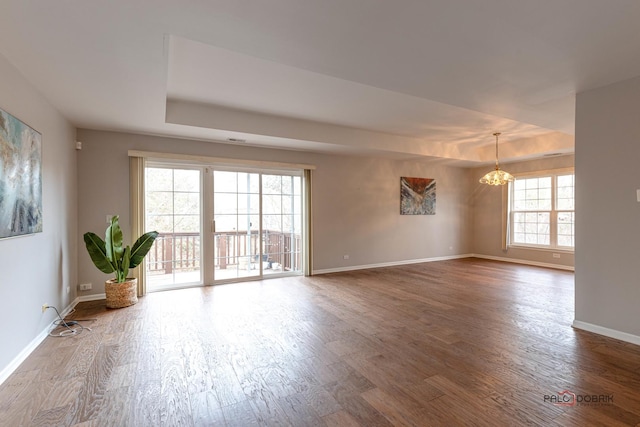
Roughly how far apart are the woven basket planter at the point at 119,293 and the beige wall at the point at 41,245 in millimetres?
462

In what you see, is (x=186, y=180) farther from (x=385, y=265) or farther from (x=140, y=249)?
(x=385, y=265)

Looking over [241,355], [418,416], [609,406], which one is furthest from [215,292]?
[609,406]

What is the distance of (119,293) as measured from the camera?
4027 millimetres

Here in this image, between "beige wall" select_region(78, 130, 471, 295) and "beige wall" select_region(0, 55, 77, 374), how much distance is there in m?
0.29

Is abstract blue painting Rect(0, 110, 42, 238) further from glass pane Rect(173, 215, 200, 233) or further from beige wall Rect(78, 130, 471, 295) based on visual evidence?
glass pane Rect(173, 215, 200, 233)

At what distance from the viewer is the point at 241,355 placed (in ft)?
8.93

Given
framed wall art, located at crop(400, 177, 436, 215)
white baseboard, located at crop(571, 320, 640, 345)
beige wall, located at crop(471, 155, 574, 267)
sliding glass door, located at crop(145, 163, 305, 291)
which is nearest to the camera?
white baseboard, located at crop(571, 320, 640, 345)

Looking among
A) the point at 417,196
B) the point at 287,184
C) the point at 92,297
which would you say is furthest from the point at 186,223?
the point at 417,196

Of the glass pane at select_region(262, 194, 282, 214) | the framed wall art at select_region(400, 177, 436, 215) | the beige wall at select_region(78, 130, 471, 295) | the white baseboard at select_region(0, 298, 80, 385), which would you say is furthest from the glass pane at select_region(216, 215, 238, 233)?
the framed wall art at select_region(400, 177, 436, 215)

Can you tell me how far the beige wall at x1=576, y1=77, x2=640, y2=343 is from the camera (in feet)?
9.71

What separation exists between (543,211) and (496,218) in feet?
3.51

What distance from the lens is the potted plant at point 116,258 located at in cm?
393

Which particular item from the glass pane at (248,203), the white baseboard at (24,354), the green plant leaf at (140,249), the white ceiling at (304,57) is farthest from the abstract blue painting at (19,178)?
the glass pane at (248,203)

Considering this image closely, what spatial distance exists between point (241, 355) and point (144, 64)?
263 centimetres
